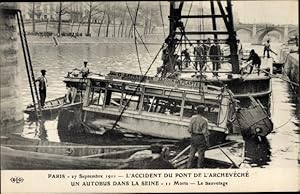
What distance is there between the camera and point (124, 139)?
15.3ft

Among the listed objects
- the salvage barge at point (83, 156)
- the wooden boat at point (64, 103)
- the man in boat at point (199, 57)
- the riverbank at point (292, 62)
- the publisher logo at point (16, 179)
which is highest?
the man in boat at point (199, 57)

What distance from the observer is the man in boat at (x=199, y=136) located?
396cm

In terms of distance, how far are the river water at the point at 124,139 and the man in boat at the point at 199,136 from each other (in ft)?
2.24

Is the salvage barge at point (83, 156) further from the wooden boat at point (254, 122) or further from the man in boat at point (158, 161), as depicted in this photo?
the wooden boat at point (254, 122)

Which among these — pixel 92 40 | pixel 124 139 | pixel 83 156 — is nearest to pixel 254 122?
pixel 124 139

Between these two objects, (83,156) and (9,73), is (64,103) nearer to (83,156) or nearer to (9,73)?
(9,73)

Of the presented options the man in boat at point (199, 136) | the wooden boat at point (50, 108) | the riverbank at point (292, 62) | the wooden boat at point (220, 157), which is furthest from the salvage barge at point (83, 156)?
the riverbank at point (292, 62)

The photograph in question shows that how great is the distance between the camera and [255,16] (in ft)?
14.2

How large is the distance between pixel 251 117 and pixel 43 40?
11.0 feet

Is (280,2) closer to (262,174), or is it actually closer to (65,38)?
(262,174)

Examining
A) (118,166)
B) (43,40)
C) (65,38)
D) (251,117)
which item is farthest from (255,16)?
(65,38)

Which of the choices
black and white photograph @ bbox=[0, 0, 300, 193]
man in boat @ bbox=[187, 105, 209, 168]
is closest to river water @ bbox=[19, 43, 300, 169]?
black and white photograph @ bbox=[0, 0, 300, 193]

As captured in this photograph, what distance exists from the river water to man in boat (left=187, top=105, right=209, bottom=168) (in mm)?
683

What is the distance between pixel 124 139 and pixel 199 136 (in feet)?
3.26
